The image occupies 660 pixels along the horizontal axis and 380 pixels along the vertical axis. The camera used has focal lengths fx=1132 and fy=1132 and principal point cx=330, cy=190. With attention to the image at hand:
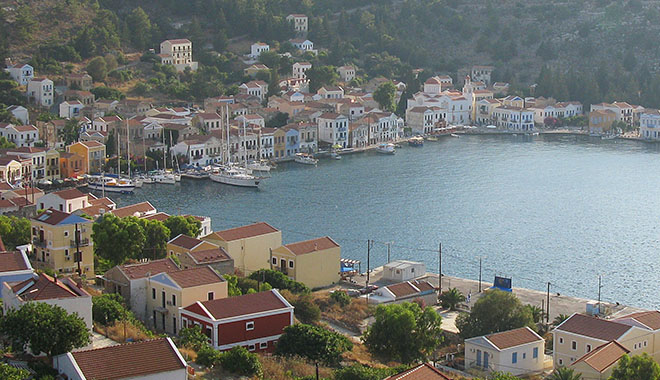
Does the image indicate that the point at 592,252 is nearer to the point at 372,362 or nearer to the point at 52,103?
the point at 372,362

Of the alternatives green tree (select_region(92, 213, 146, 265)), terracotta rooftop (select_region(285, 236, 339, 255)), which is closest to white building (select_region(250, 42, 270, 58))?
terracotta rooftop (select_region(285, 236, 339, 255))

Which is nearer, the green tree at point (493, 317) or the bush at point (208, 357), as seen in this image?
the bush at point (208, 357)

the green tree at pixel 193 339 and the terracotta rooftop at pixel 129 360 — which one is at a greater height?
the terracotta rooftop at pixel 129 360

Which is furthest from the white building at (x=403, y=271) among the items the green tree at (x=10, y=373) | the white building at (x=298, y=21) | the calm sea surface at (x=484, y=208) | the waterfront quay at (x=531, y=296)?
the white building at (x=298, y=21)

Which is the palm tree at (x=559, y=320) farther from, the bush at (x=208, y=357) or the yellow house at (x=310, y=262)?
the bush at (x=208, y=357)

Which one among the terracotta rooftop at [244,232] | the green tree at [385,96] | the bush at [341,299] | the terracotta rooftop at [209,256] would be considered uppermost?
the green tree at [385,96]

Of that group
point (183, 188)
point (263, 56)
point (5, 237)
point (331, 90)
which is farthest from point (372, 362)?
point (263, 56)

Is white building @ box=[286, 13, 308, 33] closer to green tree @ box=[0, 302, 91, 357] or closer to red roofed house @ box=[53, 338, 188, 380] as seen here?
green tree @ box=[0, 302, 91, 357]
